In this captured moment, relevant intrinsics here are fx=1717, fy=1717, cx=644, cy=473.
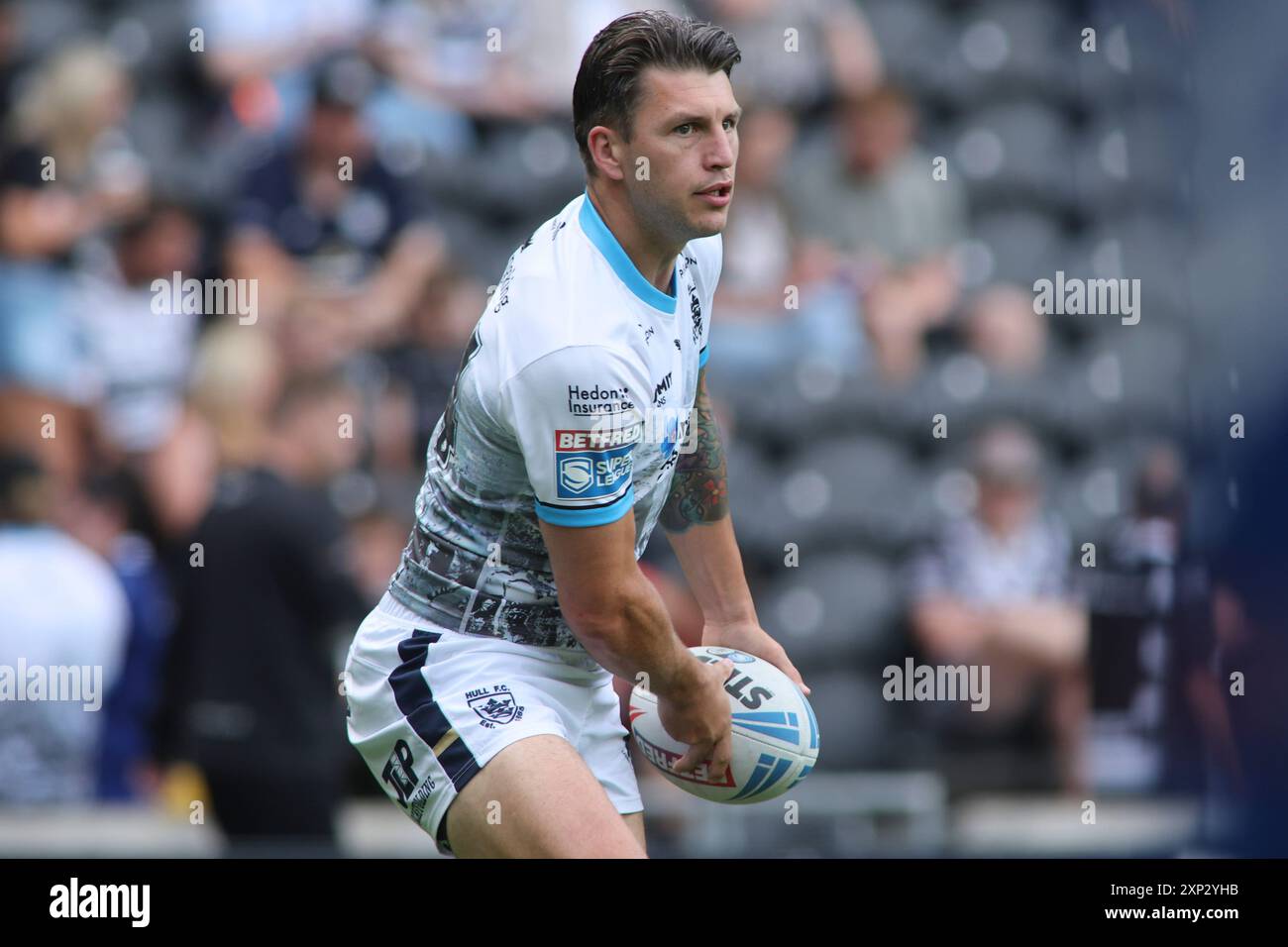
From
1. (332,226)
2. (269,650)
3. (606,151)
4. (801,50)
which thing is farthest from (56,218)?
(606,151)

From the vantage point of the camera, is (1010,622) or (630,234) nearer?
(630,234)

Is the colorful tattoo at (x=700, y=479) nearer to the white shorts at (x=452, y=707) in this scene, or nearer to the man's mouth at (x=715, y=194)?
the white shorts at (x=452, y=707)

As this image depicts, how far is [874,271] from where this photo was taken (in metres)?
8.23

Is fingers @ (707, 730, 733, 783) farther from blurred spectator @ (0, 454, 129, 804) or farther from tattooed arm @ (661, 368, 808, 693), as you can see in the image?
blurred spectator @ (0, 454, 129, 804)

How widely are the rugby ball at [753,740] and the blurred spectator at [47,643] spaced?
3483 millimetres

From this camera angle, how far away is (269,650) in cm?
Answer: 630

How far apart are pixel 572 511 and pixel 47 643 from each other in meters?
3.99

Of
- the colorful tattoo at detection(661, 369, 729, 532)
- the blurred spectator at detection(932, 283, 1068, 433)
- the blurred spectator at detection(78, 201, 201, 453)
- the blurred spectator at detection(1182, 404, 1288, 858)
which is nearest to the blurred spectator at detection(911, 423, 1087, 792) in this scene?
the blurred spectator at detection(932, 283, 1068, 433)

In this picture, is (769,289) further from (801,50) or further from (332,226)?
(332,226)

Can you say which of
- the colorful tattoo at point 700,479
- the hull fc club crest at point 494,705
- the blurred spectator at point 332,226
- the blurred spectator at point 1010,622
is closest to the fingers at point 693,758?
the hull fc club crest at point 494,705

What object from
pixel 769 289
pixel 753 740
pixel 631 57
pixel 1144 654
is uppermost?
pixel 631 57

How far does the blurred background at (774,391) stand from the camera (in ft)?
20.3

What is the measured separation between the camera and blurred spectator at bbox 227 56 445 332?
7.68 meters
